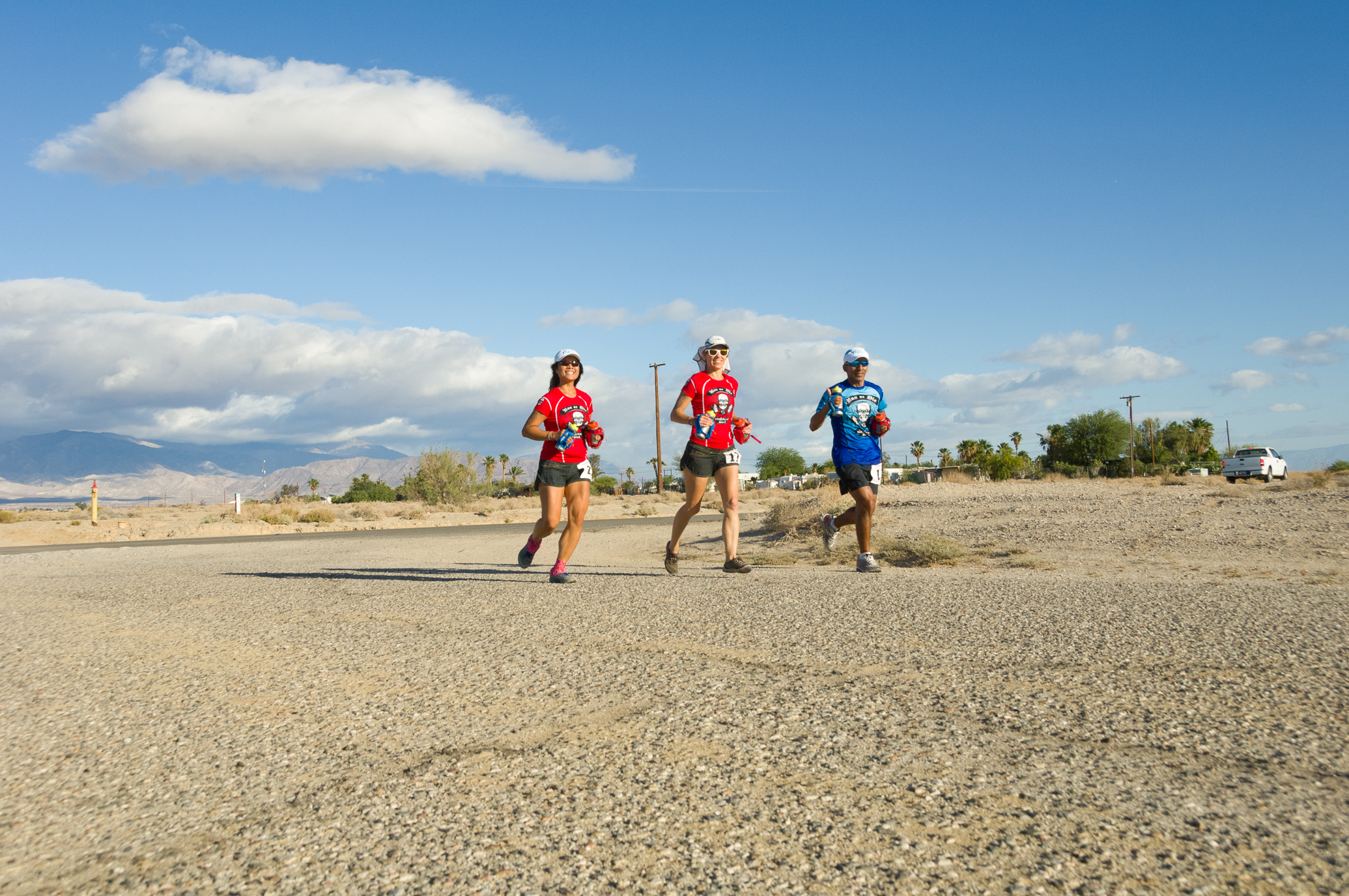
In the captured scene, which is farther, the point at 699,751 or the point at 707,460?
the point at 707,460

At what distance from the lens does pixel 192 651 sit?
190 inches

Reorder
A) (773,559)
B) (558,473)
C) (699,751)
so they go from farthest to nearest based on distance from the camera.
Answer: (773,559) < (558,473) < (699,751)

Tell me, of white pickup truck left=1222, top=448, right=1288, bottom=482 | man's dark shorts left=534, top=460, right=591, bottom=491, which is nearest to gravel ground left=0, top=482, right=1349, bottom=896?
man's dark shorts left=534, top=460, right=591, bottom=491

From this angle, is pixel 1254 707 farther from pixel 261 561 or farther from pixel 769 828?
pixel 261 561

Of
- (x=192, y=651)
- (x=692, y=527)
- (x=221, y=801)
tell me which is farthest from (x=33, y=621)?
(x=692, y=527)

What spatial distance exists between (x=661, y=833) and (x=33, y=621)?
20.8ft

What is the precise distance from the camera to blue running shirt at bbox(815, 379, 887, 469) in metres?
7.84

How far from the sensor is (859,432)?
7879mm

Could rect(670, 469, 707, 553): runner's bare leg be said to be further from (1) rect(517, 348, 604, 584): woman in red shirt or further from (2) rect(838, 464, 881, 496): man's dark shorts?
(2) rect(838, 464, 881, 496): man's dark shorts

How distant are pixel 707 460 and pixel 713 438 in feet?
0.66

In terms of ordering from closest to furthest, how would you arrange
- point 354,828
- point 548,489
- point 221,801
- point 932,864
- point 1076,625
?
point 932,864 < point 354,828 < point 221,801 < point 1076,625 < point 548,489

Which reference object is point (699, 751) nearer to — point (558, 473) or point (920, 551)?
point (558, 473)

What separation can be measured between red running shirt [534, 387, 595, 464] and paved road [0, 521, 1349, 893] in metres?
2.28

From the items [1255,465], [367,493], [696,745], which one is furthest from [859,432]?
[367,493]
